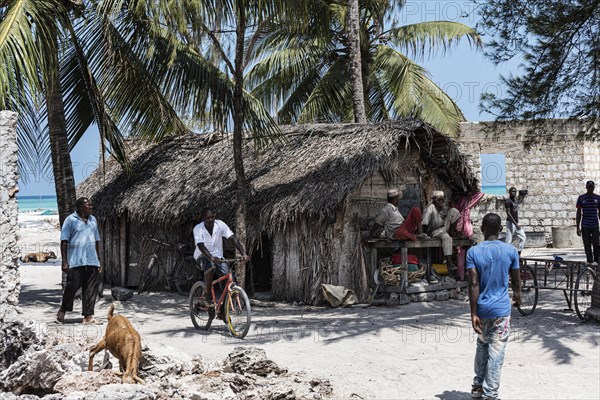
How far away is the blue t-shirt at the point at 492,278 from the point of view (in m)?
5.88

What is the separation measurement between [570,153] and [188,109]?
11.7 metres

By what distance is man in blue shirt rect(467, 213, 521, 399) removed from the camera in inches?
231

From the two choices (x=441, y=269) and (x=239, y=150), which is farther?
(x=441, y=269)

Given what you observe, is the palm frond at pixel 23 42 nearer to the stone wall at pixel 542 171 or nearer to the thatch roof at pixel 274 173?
the thatch roof at pixel 274 173

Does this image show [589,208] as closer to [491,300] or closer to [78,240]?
[491,300]

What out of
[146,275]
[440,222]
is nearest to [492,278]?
[440,222]

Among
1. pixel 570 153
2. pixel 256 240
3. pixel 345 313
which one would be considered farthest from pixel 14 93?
pixel 570 153

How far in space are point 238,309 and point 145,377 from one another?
2095 millimetres

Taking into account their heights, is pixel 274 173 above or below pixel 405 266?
above

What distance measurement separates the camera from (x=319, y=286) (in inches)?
459

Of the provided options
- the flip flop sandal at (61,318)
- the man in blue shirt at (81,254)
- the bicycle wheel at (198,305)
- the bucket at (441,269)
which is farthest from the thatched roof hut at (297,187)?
the flip flop sandal at (61,318)

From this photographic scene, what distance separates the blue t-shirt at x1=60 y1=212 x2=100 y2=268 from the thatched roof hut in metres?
3.12

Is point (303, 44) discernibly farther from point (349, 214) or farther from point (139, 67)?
point (349, 214)

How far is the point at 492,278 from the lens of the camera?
589cm
